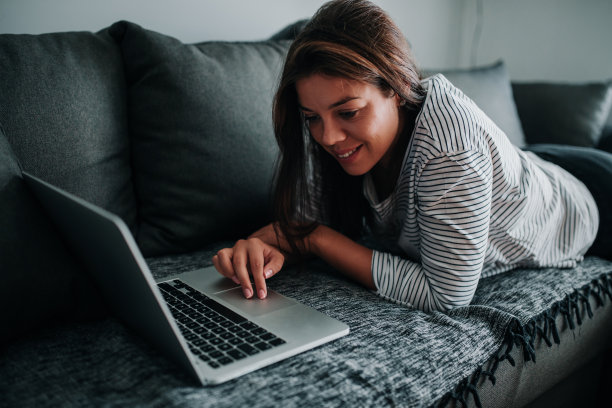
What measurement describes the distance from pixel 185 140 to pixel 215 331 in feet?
1.75

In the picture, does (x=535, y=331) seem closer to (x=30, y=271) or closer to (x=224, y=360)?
(x=224, y=360)

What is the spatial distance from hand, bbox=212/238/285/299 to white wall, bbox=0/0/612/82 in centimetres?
78

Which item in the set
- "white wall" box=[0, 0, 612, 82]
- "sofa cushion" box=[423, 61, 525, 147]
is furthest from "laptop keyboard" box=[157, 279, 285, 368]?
"sofa cushion" box=[423, 61, 525, 147]

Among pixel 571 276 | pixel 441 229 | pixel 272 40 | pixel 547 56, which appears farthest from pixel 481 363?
pixel 547 56

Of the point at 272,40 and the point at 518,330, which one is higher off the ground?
the point at 272,40

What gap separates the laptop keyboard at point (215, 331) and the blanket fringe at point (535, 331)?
0.94ft

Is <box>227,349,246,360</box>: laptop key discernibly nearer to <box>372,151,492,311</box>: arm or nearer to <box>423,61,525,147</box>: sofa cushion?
<box>372,151,492,311</box>: arm

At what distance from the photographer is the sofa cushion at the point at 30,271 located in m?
0.70

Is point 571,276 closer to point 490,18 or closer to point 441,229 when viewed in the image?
point 441,229

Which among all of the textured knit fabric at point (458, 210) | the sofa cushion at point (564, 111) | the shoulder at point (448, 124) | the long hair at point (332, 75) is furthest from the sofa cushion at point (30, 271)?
the sofa cushion at point (564, 111)

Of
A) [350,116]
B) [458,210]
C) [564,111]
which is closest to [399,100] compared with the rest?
[350,116]

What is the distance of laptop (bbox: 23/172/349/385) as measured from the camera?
0.54 metres

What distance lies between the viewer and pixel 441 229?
2.82 feet

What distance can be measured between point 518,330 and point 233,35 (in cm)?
120
